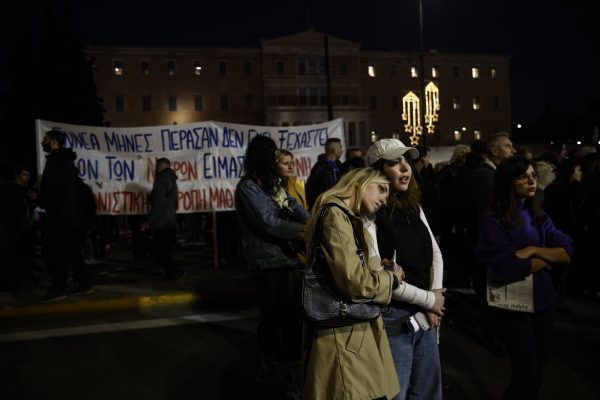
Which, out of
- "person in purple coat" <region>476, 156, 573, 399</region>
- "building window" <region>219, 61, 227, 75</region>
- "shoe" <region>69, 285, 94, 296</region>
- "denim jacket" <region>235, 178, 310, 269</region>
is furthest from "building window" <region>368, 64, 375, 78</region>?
"person in purple coat" <region>476, 156, 573, 399</region>

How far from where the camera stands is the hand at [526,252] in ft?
11.2

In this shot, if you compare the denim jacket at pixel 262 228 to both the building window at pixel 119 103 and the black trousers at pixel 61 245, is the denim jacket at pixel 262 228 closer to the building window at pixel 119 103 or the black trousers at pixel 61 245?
the black trousers at pixel 61 245

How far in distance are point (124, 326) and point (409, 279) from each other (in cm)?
465

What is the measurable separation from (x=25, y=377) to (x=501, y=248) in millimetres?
4182

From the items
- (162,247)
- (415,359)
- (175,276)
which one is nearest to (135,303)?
(175,276)

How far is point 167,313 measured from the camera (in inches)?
291

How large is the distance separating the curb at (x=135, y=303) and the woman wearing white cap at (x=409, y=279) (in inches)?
201

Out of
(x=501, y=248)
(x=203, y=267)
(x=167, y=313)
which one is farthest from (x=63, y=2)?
(x=501, y=248)

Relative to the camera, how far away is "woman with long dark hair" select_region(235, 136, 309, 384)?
178 inches

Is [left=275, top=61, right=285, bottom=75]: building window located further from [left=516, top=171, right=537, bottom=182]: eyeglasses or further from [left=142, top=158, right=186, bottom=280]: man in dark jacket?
[left=516, top=171, right=537, bottom=182]: eyeglasses

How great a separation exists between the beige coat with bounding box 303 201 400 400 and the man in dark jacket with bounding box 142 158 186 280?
6388 millimetres

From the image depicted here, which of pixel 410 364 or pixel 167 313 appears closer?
pixel 410 364

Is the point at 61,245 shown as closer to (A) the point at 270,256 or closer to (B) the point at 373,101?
(A) the point at 270,256

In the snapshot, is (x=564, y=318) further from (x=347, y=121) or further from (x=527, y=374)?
(x=347, y=121)
